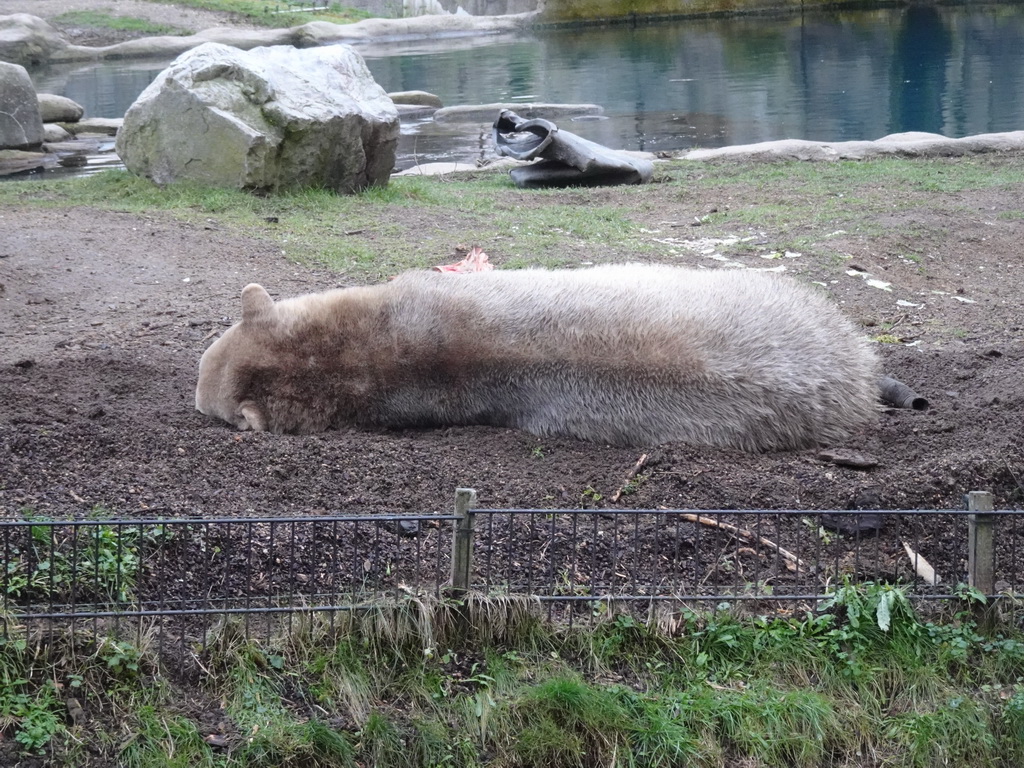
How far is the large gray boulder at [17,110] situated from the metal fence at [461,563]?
13.2 metres

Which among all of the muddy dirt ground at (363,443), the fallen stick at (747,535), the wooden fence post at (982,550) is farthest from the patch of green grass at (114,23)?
the wooden fence post at (982,550)

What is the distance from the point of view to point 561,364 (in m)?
4.76

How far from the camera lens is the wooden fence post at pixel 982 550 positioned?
3.45m

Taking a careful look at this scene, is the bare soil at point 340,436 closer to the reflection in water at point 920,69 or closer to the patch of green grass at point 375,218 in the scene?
the patch of green grass at point 375,218

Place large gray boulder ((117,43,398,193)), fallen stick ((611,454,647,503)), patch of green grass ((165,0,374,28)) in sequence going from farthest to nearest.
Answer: patch of green grass ((165,0,374,28)), large gray boulder ((117,43,398,193)), fallen stick ((611,454,647,503))

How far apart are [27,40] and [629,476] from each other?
3107cm

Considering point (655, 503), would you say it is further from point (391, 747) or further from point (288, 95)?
point (288, 95)

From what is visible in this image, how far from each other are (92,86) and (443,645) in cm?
2625

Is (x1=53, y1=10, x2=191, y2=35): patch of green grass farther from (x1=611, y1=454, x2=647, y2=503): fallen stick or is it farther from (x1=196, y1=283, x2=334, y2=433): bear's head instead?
(x1=611, y1=454, x2=647, y2=503): fallen stick

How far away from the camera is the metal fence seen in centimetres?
341

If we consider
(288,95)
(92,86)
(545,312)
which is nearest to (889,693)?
(545,312)

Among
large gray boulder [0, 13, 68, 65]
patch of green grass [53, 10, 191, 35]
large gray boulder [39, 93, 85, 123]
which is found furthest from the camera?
patch of green grass [53, 10, 191, 35]

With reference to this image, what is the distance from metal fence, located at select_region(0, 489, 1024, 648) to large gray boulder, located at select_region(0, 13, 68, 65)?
3004 cm

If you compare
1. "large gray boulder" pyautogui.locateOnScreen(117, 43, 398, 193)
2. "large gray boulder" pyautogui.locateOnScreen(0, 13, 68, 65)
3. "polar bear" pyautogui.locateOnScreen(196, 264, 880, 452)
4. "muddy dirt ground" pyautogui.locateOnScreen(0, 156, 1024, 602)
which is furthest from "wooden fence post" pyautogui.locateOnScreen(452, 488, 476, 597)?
"large gray boulder" pyautogui.locateOnScreen(0, 13, 68, 65)
